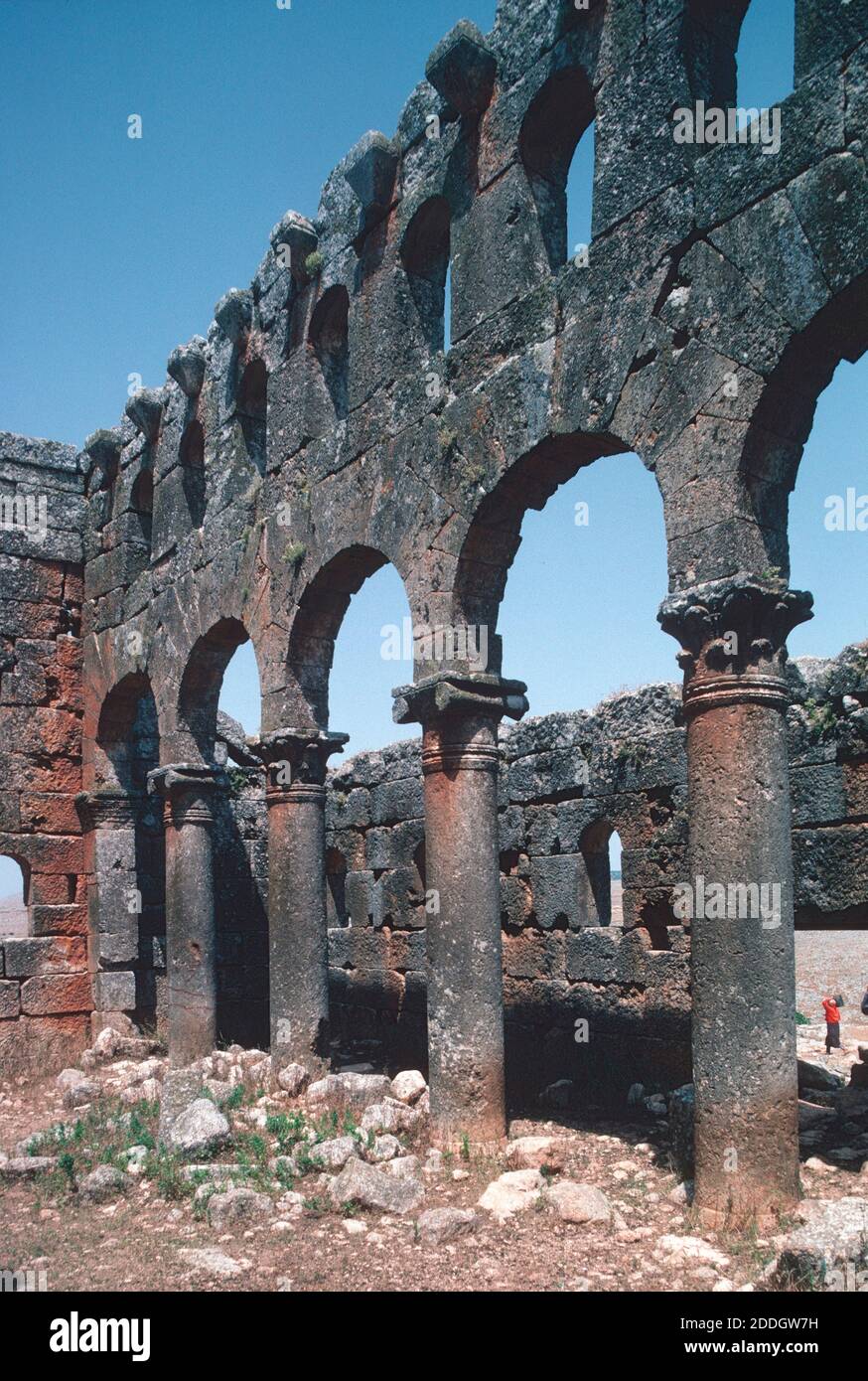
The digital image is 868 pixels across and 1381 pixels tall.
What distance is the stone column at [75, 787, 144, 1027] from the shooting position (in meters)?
13.6

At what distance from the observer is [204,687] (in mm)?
12406

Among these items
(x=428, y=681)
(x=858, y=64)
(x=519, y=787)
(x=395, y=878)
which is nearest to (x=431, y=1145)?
(x=428, y=681)

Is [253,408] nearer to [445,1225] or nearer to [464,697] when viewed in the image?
[464,697]

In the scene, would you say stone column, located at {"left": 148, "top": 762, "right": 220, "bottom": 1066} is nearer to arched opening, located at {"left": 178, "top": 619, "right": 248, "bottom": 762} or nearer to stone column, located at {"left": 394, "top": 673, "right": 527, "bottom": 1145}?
arched opening, located at {"left": 178, "top": 619, "right": 248, "bottom": 762}

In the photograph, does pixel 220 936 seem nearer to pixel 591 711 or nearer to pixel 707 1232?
pixel 591 711

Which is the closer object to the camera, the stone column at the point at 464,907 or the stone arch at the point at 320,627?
the stone column at the point at 464,907

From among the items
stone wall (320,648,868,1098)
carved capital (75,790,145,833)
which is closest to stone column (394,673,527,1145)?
stone wall (320,648,868,1098)

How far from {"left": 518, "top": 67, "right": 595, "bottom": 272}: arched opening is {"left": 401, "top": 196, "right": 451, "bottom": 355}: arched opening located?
3.79 feet

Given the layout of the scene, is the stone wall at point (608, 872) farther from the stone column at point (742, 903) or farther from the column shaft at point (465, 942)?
the stone column at point (742, 903)

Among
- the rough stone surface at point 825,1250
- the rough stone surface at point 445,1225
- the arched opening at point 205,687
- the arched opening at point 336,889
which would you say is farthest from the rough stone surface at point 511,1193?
the arched opening at point 336,889

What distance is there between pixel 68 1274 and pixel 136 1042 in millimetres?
7024

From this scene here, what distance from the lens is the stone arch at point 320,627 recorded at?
33.4ft

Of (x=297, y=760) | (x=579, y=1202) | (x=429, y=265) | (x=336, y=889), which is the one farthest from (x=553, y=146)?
(x=336, y=889)

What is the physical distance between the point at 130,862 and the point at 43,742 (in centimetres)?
178
